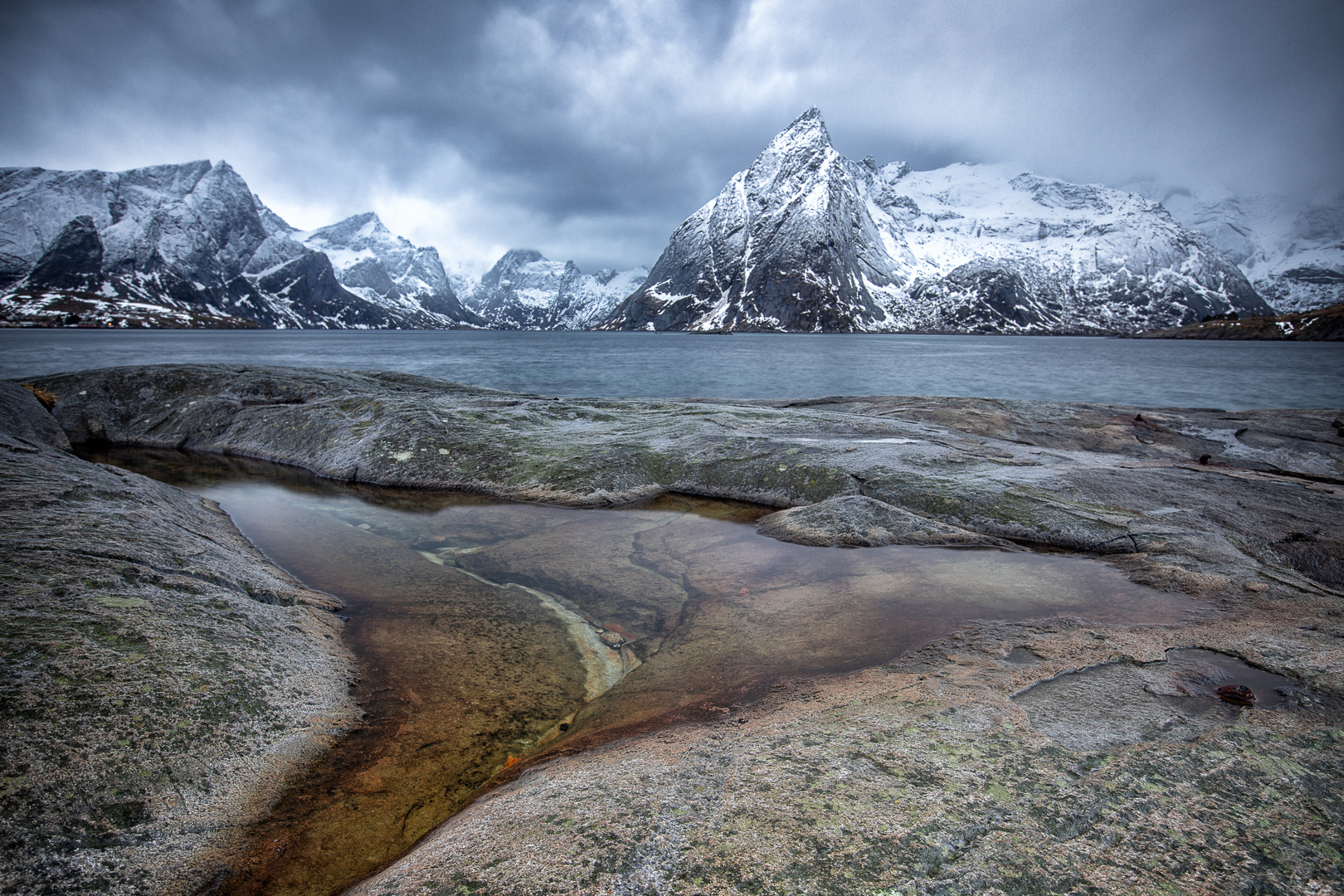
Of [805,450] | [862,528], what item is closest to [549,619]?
[862,528]

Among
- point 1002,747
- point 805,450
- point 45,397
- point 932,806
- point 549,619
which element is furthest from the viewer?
point 45,397

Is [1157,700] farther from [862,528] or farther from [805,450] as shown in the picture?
[805,450]

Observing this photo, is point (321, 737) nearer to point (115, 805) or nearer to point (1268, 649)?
point (115, 805)

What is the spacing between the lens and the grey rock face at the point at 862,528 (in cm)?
753

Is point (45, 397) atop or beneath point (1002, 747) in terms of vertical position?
atop

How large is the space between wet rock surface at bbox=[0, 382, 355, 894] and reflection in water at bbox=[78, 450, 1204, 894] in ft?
0.89

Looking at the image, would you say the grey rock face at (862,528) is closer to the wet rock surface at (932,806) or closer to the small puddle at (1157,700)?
the small puddle at (1157,700)

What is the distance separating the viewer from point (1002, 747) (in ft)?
10.7

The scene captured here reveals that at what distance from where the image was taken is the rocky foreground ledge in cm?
243

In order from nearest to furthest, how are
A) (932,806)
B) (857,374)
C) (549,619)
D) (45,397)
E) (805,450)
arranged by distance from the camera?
(932,806), (549,619), (805,450), (45,397), (857,374)

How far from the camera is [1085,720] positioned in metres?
3.57

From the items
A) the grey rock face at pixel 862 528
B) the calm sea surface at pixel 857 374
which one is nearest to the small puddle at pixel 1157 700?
the grey rock face at pixel 862 528

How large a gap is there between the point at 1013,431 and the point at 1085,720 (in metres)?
13.4

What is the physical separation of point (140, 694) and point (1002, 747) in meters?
4.88
